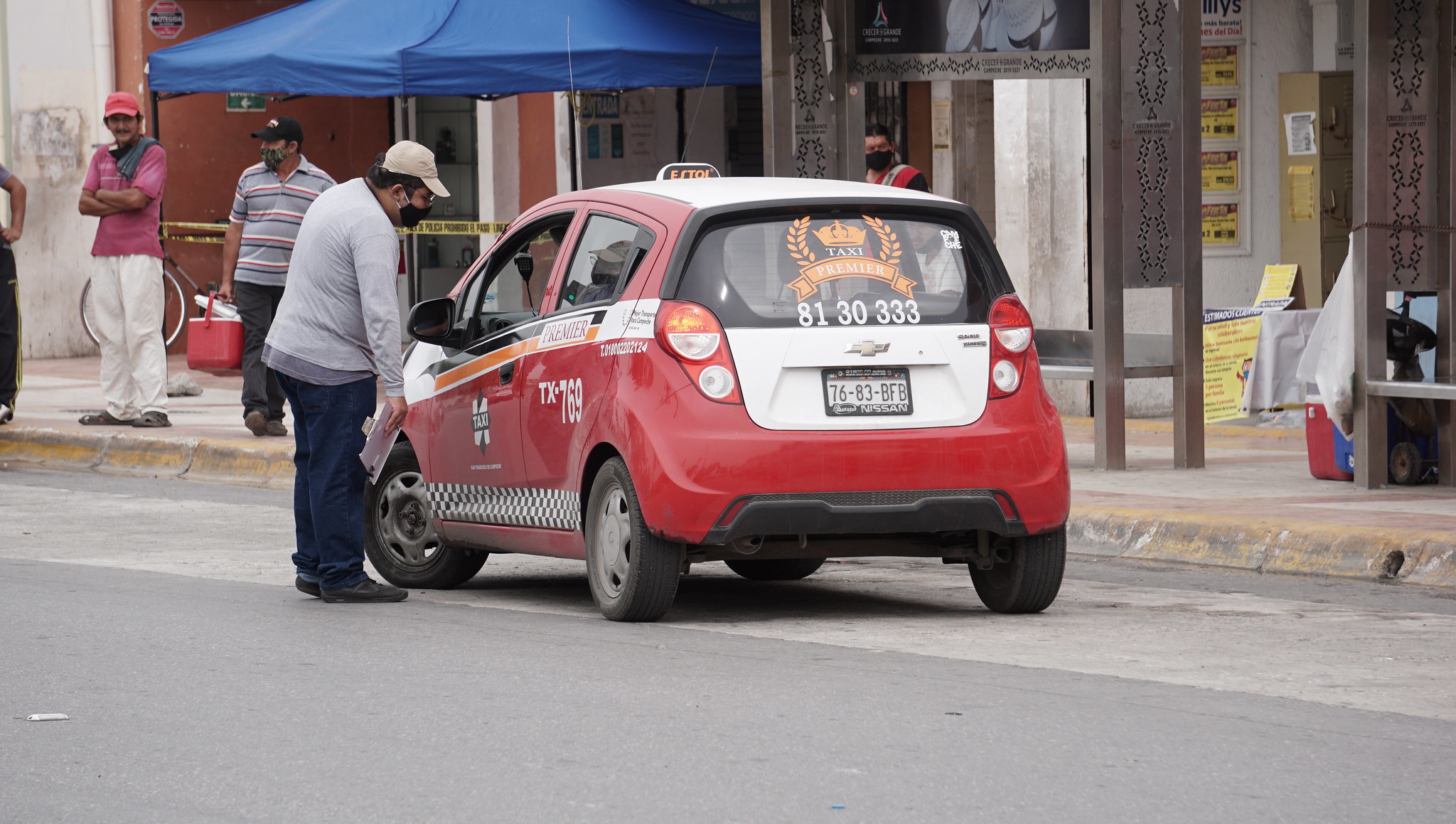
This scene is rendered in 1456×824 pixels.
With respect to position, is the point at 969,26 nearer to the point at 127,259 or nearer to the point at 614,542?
the point at 127,259

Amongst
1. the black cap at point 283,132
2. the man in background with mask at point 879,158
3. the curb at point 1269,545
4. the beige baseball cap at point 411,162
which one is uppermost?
the black cap at point 283,132

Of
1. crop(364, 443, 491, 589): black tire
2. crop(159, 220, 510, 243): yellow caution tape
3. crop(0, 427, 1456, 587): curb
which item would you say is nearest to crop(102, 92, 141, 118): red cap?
crop(159, 220, 510, 243): yellow caution tape

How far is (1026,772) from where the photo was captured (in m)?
4.97

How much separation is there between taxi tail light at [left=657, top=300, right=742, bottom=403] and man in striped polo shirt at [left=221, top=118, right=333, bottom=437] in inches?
250

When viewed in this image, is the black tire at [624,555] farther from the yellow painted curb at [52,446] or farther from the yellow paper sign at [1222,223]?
the yellow paper sign at [1222,223]

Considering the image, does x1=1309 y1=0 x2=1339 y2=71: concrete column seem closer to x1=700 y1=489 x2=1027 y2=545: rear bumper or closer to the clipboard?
x1=700 y1=489 x2=1027 y2=545: rear bumper

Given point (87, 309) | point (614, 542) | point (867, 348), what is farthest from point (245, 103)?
point (867, 348)

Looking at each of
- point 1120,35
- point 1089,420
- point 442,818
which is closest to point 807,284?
point 442,818

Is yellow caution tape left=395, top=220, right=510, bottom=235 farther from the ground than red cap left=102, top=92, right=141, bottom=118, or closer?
closer

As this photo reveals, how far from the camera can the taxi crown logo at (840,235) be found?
7.06 metres

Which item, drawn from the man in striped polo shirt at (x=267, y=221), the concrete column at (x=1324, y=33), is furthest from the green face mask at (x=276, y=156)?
the concrete column at (x=1324, y=33)

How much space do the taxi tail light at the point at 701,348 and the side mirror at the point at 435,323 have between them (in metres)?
1.33

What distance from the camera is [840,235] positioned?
7082mm

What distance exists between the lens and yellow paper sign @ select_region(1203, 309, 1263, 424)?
13.4 m
